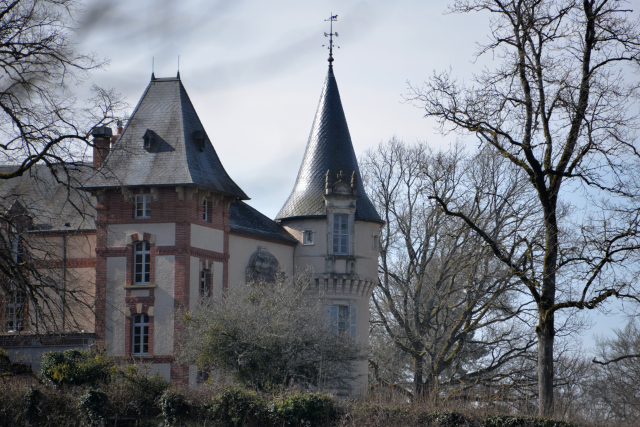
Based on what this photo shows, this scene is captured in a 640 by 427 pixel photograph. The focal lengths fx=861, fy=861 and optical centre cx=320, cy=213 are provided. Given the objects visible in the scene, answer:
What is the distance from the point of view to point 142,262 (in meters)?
31.2

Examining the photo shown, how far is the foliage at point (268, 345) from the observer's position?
24406 mm

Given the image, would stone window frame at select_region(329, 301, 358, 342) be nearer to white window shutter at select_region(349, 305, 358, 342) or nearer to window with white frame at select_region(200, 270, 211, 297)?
white window shutter at select_region(349, 305, 358, 342)

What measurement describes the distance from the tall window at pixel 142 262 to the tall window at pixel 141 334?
133 centimetres

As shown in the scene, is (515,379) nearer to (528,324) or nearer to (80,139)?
(528,324)

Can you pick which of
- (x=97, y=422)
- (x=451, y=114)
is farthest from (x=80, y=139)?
(x=451, y=114)

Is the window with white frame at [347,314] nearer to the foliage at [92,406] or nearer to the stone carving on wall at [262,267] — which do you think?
the stone carving on wall at [262,267]

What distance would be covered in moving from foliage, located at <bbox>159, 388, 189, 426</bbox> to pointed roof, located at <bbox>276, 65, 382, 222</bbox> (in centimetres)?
1637

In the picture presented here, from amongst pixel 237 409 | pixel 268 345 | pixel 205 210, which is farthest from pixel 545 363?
pixel 205 210

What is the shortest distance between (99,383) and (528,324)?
2007cm

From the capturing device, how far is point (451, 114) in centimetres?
2033

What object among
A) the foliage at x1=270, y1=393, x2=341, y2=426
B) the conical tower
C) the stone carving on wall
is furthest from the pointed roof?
the foliage at x1=270, y1=393, x2=341, y2=426

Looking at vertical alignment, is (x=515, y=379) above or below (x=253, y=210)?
below

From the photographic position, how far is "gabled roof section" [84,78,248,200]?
31.2 metres

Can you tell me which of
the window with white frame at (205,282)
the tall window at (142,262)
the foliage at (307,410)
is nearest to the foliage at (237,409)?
the foliage at (307,410)
